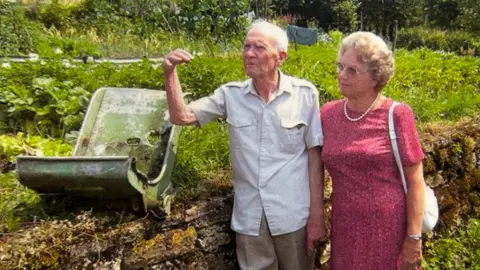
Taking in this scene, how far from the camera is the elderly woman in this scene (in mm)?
2348

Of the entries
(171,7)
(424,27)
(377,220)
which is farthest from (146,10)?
(424,27)

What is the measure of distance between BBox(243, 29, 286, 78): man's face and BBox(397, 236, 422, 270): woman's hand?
115cm

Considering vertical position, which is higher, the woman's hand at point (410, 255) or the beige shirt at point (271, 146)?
the beige shirt at point (271, 146)

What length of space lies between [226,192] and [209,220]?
249 mm

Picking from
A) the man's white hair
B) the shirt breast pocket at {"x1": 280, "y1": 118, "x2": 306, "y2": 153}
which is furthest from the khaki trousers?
the man's white hair

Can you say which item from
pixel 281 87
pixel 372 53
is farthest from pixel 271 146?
pixel 372 53

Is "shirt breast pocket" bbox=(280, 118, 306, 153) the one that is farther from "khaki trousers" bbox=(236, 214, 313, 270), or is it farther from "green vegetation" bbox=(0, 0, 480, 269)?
"green vegetation" bbox=(0, 0, 480, 269)

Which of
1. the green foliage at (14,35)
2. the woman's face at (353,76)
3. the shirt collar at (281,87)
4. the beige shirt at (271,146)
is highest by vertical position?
the woman's face at (353,76)

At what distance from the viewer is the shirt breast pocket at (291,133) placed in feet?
8.23

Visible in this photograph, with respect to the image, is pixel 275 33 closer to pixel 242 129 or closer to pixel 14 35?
pixel 242 129

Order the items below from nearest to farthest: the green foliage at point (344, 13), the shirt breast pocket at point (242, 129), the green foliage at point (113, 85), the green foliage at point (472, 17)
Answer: the shirt breast pocket at point (242, 129) → the green foliage at point (113, 85) → the green foliage at point (472, 17) → the green foliage at point (344, 13)

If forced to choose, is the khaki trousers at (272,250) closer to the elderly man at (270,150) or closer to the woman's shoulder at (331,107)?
the elderly man at (270,150)

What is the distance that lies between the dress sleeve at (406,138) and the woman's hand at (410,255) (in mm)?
417

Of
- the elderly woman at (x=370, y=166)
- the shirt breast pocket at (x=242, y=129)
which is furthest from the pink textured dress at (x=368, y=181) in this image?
the shirt breast pocket at (x=242, y=129)
